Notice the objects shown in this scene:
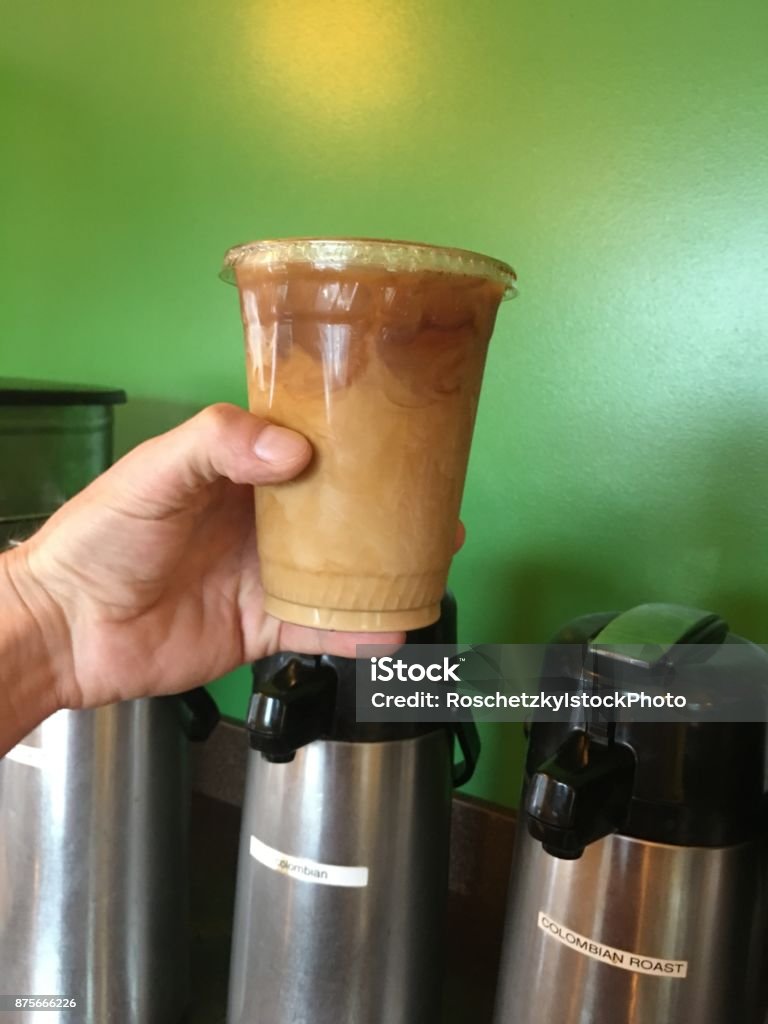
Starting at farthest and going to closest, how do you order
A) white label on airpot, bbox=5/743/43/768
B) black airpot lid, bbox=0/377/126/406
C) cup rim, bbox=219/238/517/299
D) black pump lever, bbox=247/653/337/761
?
black airpot lid, bbox=0/377/126/406
white label on airpot, bbox=5/743/43/768
black pump lever, bbox=247/653/337/761
cup rim, bbox=219/238/517/299

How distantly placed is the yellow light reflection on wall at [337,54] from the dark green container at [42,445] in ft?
1.29

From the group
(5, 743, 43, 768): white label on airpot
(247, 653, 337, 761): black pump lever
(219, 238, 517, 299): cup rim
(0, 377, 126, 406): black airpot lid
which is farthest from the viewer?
(0, 377, 126, 406): black airpot lid

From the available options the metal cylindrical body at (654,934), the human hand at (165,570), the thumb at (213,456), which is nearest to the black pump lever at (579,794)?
the metal cylindrical body at (654,934)

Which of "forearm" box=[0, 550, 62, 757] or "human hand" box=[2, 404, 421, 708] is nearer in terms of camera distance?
"human hand" box=[2, 404, 421, 708]

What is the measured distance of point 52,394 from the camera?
91 centimetres

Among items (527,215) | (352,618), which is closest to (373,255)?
(352,618)

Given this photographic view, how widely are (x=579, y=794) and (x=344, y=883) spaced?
247 mm

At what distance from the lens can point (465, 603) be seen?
0.96 m

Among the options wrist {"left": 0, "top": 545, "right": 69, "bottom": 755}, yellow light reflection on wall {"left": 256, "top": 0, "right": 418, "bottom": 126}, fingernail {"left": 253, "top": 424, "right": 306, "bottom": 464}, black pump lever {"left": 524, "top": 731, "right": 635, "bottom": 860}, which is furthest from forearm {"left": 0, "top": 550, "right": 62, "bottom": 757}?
yellow light reflection on wall {"left": 256, "top": 0, "right": 418, "bottom": 126}

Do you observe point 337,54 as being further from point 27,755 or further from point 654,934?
point 654,934

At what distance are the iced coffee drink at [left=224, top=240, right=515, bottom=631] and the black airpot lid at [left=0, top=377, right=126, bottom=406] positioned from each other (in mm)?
412

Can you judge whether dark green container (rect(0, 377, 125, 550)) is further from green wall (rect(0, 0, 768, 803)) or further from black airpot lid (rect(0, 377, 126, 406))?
green wall (rect(0, 0, 768, 803))

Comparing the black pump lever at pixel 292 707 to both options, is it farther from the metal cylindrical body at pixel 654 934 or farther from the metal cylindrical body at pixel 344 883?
the metal cylindrical body at pixel 654 934

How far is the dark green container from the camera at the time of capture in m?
0.92
